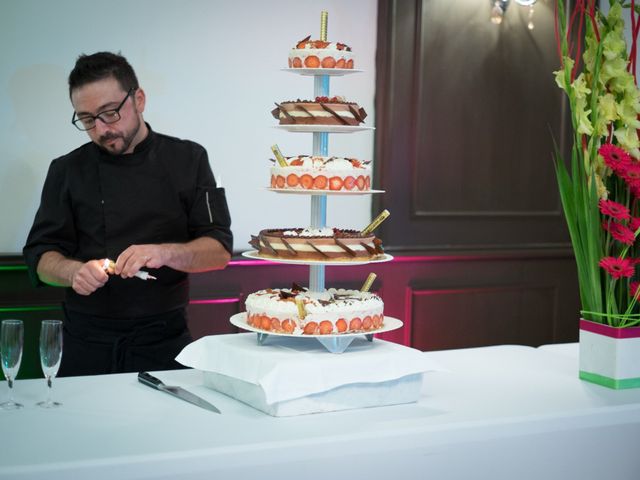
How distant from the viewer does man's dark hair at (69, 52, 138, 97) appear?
2.74m

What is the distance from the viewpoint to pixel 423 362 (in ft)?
6.81

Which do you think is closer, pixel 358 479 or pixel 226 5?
pixel 358 479

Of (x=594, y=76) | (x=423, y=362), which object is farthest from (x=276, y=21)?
(x=423, y=362)

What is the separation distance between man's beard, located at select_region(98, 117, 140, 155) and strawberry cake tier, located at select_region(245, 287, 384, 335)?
3.06 feet

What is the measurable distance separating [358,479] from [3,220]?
231 cm

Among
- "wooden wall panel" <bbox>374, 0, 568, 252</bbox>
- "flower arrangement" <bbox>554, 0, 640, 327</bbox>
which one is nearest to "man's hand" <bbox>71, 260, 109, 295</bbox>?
"flower arrangement" <bbox>554, 0, 640, 327</bbox>

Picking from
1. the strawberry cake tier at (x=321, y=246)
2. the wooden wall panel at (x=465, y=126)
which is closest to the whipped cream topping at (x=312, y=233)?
the strawberry cake tier at (x=321, y=246)

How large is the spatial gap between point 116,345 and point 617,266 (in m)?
1.48

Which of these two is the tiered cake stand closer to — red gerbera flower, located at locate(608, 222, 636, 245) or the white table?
the white table

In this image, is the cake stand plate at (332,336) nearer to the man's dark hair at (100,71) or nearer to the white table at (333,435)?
the white table at (333,435)

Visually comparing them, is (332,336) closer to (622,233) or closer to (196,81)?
(622,233)

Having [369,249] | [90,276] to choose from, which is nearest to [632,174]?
[369,249]

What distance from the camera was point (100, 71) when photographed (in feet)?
9.03

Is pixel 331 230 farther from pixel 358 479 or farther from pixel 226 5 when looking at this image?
pixel 226 5
